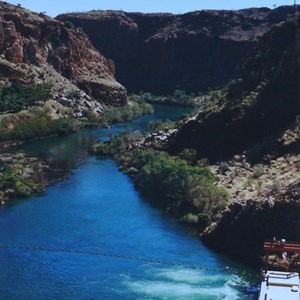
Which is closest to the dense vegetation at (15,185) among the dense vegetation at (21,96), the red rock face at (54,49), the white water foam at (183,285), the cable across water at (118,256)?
the cable across water at (118,256)

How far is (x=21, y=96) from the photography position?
126m

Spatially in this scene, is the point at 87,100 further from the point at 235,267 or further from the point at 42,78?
the point at 235,267

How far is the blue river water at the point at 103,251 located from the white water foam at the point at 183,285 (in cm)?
6

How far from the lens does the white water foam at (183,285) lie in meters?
48.5

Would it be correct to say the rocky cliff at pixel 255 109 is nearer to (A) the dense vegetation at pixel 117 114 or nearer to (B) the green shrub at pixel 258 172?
(B) the green shrub at pixel 258 172

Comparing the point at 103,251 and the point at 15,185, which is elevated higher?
the point at 15,185

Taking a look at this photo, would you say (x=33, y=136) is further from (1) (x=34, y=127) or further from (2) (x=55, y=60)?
(2) (x=55, y=60)

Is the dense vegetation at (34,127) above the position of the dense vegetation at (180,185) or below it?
above

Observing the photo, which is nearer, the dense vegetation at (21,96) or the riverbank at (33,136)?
the riverbank at (33,136)

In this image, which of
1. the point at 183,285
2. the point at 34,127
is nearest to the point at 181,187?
the point at 183,285

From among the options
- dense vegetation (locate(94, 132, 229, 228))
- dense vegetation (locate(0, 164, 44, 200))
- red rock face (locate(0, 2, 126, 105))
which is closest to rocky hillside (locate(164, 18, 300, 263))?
dense vegetation (locate(94, 132, 229, 228))

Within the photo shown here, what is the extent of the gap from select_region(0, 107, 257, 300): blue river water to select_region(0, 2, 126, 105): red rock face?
7027 centimetres

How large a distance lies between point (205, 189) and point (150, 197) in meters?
9.51

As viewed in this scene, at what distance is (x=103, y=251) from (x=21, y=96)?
73610 mm
